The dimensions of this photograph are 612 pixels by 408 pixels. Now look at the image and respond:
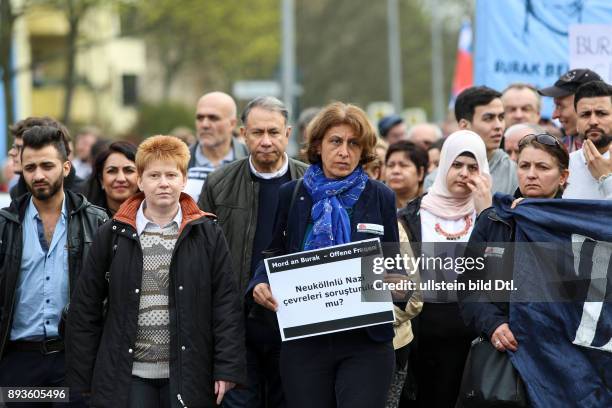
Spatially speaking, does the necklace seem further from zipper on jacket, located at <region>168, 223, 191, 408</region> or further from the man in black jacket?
the man in black jacket

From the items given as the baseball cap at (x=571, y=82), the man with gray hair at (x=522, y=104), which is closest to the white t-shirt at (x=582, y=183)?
the baseball cap at (x=571, y=82)

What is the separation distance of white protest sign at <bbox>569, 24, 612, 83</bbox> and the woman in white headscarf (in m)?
2.31

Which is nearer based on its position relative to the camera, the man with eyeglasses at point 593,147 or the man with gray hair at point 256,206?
the man with eyeglasses at point 593,147

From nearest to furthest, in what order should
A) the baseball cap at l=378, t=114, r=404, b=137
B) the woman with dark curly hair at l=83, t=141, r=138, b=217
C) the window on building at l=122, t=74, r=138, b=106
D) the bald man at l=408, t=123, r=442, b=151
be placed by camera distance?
the woman with dark curly hair at l=83, t=141, r=138, b=217 < the bald man at l=408, t=123, r=442, b=151 < the baseball cap at l=378, t=114, r=404, b=137 < the window on building at l=122, t=74, r=138, b=106

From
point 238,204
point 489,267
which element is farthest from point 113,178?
point 489,267

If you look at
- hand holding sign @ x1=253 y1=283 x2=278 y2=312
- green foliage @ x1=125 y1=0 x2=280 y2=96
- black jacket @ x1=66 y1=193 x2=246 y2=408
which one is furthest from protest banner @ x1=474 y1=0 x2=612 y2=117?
green foliage @ x1=125 y1=0 x2=280 y2=96

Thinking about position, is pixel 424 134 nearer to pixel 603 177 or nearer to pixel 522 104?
pixel 522 104

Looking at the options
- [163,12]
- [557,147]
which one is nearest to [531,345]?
[557,147]

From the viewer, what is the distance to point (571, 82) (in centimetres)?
902

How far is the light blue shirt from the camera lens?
7.40 metres

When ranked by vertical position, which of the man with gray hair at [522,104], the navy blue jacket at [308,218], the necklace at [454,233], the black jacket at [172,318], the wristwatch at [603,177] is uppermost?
the man with gray hair at [522,104]

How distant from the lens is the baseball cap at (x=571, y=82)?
9.00 meters

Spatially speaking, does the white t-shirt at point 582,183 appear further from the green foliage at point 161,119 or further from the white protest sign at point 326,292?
the green foliage at point 161,119

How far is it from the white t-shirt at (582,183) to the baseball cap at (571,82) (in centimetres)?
136
